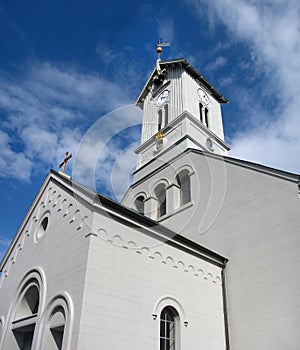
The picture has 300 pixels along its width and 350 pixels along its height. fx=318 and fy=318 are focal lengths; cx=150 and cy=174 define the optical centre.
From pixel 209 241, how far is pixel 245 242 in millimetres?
2121

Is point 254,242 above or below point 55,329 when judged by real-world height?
above

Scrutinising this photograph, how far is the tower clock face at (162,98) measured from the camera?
26388 mm

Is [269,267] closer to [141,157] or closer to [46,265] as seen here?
[46,265]

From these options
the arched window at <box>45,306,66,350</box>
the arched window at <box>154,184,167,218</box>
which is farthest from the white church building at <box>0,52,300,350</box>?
the arched window at <box>154,184,167,218</box>

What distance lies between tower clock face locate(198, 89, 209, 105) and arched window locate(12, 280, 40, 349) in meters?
19.8

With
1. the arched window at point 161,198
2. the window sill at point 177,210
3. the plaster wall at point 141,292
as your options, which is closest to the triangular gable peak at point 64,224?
the plaster wall at point 141,292

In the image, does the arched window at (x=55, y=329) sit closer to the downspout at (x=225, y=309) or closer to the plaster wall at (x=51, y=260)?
the plaster wall at (x=51, y=260)

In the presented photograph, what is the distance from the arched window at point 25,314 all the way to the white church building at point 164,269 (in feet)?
0.13

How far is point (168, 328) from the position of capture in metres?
11.3

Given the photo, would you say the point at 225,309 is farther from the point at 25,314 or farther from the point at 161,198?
the point at 161,198

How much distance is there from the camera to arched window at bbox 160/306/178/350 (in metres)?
11.0

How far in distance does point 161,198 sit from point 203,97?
11.1 metres

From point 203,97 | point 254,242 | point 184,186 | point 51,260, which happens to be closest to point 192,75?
point 203,97

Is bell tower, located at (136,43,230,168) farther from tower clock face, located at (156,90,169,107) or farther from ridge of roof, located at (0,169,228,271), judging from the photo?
ridge of roof, located at (0,169,228,271)
